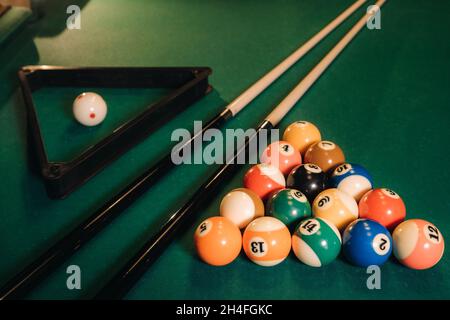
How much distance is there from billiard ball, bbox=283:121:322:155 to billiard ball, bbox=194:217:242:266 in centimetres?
68

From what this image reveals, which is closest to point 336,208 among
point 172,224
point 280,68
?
point 172,224

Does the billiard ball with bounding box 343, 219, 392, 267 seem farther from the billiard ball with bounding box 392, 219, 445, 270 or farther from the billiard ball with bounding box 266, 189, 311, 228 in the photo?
the billiard ball with bounding box 266, 189, 311, 228

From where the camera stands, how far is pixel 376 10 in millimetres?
3996

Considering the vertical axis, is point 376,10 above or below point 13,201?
above

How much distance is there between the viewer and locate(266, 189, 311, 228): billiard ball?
5.83 feet

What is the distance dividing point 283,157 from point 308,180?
205 millimetres

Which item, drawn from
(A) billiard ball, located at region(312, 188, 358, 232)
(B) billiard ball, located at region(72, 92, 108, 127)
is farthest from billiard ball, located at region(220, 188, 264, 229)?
(B) billiard ball, located at region(72, 92, 108, 127)

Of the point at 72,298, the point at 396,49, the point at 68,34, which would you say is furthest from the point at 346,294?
the point at 68,34

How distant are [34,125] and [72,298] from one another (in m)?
0.98

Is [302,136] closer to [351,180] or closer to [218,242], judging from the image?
[351,180]

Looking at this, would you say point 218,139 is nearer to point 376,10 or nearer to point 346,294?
point 346,294

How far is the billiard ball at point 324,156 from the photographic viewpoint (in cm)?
207

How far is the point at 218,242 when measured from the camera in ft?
5.44

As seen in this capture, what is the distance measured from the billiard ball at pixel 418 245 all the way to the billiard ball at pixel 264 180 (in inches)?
19.8
